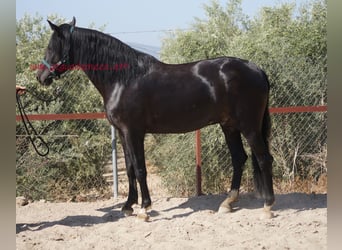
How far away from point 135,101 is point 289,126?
9.24ft

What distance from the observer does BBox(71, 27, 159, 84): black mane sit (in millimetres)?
4312

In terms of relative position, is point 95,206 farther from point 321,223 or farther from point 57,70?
point 321,223

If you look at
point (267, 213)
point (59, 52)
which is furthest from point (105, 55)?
point (267, 213)

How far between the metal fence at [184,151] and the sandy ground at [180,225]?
2.62ft

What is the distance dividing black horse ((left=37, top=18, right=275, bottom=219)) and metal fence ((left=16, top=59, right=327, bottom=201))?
1631 millimetres

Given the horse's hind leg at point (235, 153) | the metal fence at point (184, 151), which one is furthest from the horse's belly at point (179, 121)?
the metal fence at point (184, 151)

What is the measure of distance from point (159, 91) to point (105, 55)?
0.74 meters

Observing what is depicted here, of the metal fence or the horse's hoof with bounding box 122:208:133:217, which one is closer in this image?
the horse's hoof with bounding box 122:208:133:217

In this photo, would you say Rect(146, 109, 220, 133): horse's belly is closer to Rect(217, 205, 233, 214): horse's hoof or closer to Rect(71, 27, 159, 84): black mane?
Rect(71, 27, 159, 84): black mane

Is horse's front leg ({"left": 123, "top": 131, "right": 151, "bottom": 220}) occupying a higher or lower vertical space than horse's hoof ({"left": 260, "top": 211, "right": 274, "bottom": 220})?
higher

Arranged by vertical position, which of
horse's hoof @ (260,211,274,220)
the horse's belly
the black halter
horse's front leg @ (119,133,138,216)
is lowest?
horse's hoof @ (260,211,274,220)

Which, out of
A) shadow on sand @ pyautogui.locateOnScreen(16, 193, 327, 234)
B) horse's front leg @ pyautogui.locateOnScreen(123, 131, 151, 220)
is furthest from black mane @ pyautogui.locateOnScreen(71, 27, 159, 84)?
shadow on sand @ pyautogui.locateOnScreen(16, 193, 327, 234)

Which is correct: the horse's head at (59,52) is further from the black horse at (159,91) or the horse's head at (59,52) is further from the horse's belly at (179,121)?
the horse's belly at (179,121)
